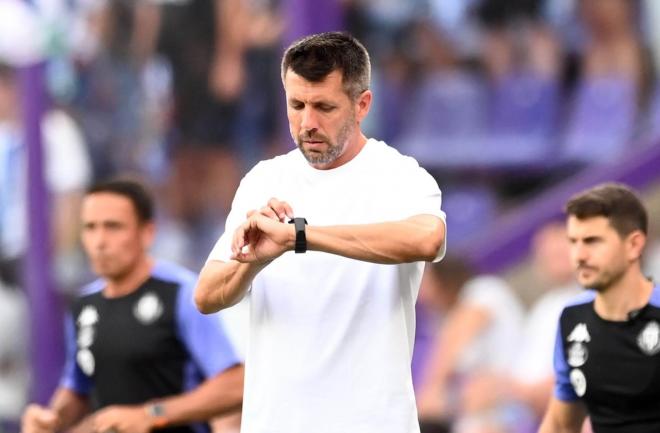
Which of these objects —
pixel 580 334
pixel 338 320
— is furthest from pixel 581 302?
pixel 338 320

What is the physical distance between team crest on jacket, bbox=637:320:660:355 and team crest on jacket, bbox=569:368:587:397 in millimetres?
213

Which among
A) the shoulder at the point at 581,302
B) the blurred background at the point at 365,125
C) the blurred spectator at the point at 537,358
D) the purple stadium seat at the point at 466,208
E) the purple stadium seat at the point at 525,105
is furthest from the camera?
the purple stadium seat at the point at 466,208

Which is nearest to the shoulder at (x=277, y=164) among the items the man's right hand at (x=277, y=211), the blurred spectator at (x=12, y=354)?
the man's right hand at (x=277, y=211)

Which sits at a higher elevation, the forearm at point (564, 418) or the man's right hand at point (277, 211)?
the man's right hand at point (277, 211)

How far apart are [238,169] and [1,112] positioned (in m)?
2.54

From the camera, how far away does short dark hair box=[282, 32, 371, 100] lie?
4.30 meters

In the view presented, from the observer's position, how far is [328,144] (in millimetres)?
4332

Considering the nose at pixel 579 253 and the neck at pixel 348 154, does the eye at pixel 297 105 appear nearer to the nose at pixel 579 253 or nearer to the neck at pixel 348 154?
the neck at pixel 348 154

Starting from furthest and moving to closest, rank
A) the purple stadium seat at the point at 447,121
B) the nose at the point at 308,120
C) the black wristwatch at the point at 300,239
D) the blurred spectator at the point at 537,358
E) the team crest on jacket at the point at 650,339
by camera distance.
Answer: the purple stadium seat at the point at 447,121 → the blurred spectator at the point at 537,358 → the team crest on jacket at the point at 650,339 → the nose at the point at 308,120 → the black wristwatch at the point at 300,239

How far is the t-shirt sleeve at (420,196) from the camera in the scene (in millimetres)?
4324

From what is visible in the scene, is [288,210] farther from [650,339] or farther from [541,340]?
[541,340]

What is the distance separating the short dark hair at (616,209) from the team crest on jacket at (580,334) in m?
0.33

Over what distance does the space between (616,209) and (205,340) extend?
152 centimetres

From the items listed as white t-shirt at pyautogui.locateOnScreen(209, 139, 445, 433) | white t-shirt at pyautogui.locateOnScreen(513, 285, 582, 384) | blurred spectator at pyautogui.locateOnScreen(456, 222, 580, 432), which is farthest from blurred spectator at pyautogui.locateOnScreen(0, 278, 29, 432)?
white t-shirt at pyautogui.locateOnScreen(209, 139, 445, 433)
